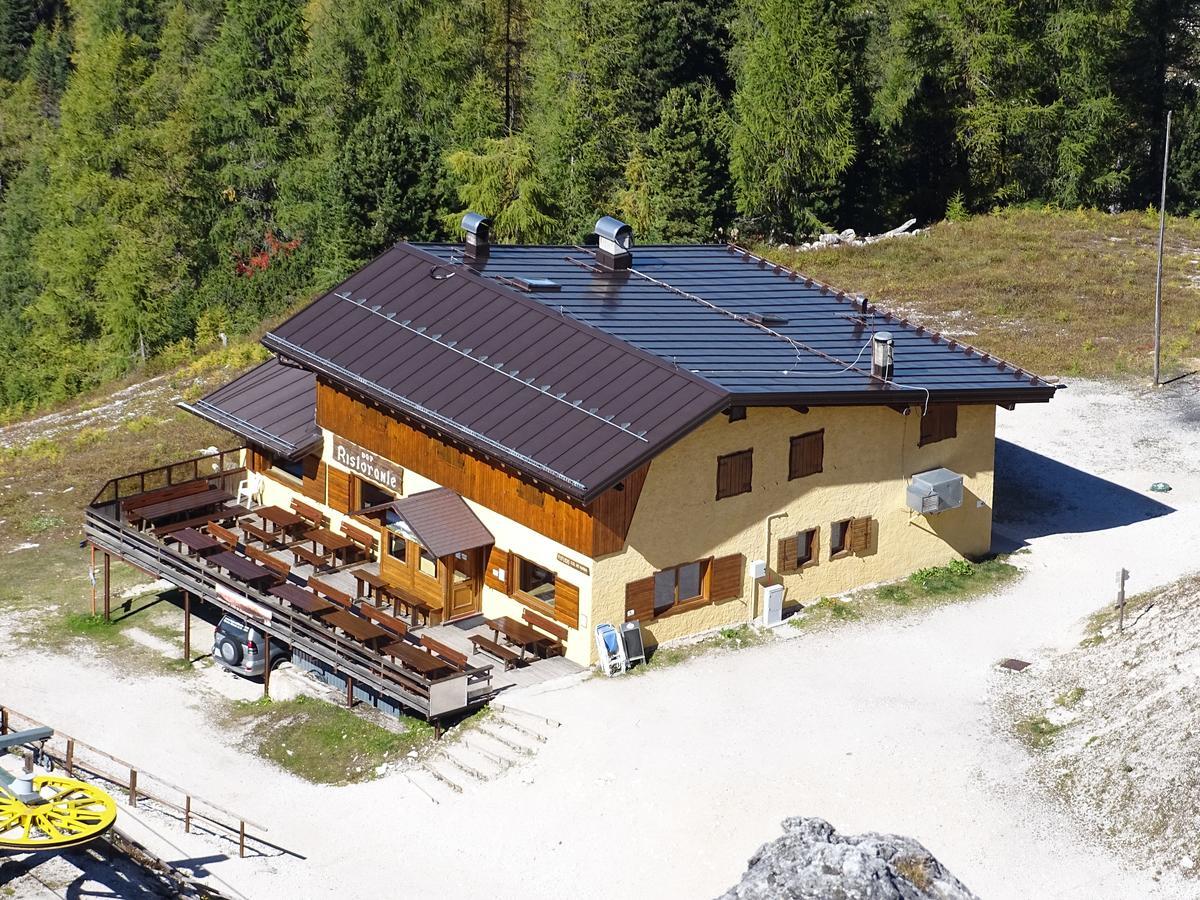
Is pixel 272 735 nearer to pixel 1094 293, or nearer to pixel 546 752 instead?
pixel 546 752

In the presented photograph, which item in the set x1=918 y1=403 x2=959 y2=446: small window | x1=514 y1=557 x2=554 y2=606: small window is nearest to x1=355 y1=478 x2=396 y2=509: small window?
x1=514 y1=557 x2=554 y2=606: small window

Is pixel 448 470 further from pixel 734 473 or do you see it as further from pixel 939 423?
pixel 939 423

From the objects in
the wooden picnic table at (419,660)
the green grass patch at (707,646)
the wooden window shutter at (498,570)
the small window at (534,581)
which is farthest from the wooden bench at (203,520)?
the green grass patch at (707,646)

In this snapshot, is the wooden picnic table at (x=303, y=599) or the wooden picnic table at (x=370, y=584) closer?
the wooden picnic table at (x=303, y=599)

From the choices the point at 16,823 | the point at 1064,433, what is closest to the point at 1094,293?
the point at 1064,433

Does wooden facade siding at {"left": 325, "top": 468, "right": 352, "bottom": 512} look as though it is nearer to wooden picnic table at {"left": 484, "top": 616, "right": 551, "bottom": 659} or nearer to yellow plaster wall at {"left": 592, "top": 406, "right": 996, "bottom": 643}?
wooden picnic table at {"left": 484, "top": 616, "right": 551, "bottom": 659}

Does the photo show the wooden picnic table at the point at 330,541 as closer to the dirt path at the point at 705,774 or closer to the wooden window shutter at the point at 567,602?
the dirt path at the point at 705,774
